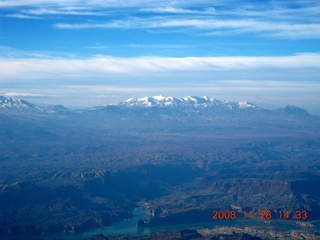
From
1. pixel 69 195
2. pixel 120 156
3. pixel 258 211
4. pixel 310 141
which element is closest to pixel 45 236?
pixel 69 195

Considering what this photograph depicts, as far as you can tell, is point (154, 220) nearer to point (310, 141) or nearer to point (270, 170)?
point (270, 170)
